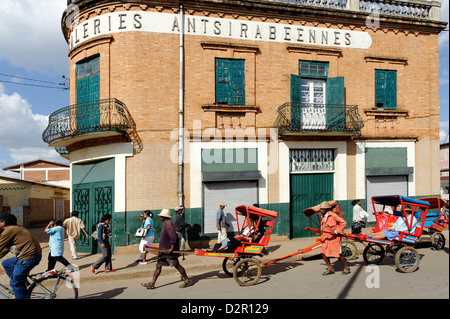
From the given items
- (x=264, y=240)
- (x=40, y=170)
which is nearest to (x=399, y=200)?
(x=264, y=240)

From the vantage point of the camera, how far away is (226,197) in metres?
12.3

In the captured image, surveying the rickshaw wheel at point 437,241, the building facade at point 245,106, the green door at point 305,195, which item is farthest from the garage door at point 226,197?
the rickshaw wheel at point 437,241

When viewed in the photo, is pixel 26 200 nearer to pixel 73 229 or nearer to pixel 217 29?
pixel 73 229

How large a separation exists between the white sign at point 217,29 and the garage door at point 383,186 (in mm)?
5459

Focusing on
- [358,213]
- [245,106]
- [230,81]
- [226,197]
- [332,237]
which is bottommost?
[332,237]

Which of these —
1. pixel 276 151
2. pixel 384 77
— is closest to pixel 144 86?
pixel 276 151

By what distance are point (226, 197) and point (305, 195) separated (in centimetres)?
317

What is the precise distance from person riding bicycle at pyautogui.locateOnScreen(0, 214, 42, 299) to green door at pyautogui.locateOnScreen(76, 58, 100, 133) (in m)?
5.88

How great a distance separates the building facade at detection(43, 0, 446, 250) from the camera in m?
11.6

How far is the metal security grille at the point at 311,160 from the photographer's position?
1312 cm

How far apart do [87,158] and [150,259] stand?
453 cm

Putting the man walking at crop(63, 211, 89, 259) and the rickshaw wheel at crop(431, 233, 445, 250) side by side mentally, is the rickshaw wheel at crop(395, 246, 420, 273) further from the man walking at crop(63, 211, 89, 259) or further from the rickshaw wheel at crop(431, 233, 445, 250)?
the man walking at crop(63, 211, 89, 259)

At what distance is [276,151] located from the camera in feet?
41.9

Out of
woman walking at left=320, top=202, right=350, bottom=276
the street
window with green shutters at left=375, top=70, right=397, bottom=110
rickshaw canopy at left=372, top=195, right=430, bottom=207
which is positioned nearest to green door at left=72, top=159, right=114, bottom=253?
the street
